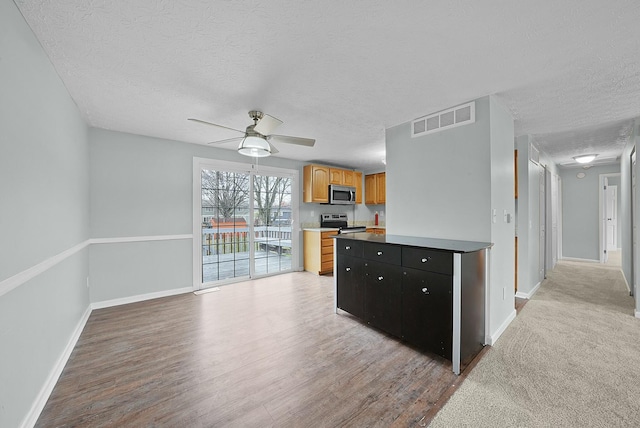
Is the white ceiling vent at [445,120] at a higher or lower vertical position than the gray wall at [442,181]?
higher

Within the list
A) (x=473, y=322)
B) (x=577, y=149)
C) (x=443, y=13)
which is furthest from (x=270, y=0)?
(x=577, y=149)

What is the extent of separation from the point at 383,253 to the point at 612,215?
8319mm

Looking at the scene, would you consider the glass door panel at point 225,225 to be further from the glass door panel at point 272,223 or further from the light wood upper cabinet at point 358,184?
the light wood upper cabinet at point 358,184

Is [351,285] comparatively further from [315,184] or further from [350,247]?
[315,184]

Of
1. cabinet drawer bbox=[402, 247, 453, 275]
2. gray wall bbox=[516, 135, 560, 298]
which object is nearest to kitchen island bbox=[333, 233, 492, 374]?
cabinet drawer bbox=[402, 247, 453, 275]

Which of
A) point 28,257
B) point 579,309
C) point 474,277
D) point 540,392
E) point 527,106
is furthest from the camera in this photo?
point 579,309

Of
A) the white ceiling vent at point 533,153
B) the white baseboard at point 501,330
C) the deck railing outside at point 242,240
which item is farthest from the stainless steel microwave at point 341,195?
the white baseboard at point 501,330

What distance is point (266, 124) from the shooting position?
252cm

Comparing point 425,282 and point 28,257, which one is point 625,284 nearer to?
point 425,282

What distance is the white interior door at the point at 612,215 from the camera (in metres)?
6.59

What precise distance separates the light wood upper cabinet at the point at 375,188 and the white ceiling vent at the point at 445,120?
3.14 m

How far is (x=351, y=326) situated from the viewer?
110 inches

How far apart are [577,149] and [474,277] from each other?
13.6 feet

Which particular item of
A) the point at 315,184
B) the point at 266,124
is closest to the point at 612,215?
the point at 315,184
